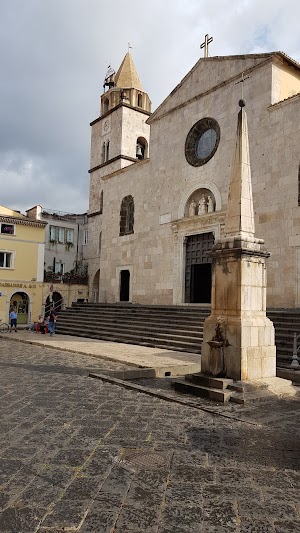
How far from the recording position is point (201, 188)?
19.7 meters

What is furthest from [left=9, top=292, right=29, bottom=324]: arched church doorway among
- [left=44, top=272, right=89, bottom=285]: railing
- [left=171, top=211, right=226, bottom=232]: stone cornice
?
[left=171, top=211, right=226, bottom=232]: stone cornice

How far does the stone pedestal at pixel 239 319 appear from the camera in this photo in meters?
7.15

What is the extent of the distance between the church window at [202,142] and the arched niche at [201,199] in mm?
1231

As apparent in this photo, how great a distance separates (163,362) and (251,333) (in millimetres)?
3715

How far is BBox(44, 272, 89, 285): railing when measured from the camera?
31538mm

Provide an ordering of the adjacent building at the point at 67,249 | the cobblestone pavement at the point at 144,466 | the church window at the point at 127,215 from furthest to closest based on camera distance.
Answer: the adjacent building at the point at 67,249 → the church window at the point at 127,215 → the cobblestone pavement at the point at 144,466

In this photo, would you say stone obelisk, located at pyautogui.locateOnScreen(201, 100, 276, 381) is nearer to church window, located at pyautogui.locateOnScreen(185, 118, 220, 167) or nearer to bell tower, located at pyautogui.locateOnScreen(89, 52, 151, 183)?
church window, located at pyautogui.locateOnScreen(185, 118, 220, 167)

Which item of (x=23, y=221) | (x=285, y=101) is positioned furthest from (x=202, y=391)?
(x=23, y=221)

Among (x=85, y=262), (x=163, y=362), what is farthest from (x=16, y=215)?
(x=163, y=362)

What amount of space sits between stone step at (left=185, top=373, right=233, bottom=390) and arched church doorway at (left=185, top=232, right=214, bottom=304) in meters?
12.3

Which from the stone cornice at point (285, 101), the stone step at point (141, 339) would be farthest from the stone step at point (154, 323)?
the stone cornice at point (285, 101)

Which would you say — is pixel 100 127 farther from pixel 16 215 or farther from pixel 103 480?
pixel 103 480

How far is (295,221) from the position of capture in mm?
15109

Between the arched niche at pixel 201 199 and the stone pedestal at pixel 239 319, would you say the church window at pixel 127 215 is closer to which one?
the arched niche at pixel 201 199
